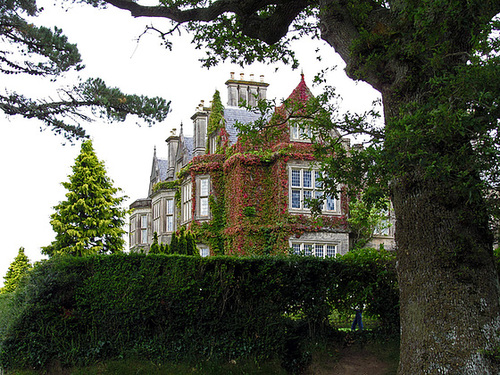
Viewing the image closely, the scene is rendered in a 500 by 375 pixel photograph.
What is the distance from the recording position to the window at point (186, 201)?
2780 cm

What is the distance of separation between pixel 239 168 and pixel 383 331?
44.4 feet

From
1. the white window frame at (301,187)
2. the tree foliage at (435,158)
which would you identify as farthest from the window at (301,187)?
the tree foliage at (435,158)

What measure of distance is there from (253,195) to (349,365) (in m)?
13.8

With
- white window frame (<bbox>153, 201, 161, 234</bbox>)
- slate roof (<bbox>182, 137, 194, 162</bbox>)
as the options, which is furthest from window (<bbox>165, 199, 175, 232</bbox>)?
slate roof (<bbox>182, 137, 194, 162</bbox>)

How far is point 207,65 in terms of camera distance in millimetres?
13656

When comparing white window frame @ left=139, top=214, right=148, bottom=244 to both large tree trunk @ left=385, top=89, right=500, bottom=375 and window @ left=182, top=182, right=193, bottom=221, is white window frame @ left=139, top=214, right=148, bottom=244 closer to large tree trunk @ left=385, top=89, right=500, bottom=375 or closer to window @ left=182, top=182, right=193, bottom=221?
window @ left=182, top=182, right=193, bottom=221

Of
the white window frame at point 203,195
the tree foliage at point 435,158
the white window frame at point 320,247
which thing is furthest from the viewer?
the white window frame at point 203,195

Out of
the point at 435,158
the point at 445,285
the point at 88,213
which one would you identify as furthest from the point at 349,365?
the point at 88,213

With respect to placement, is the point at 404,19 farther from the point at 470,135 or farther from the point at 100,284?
the point at 100,284

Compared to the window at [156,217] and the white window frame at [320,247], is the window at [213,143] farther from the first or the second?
the white window frame at [320,247]

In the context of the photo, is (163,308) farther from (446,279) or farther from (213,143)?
(213,143)

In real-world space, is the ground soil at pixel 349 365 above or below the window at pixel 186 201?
below

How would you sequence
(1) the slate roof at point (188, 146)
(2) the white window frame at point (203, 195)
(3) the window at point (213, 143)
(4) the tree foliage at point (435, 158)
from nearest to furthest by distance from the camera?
(4) the tree foliage at point (435, 158)
(2) the white window frame at point (203, 195)
(3) the window at point (213, 143)
(1) the slate roof at point (188, 146)

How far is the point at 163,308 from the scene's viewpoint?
11.1 meters
